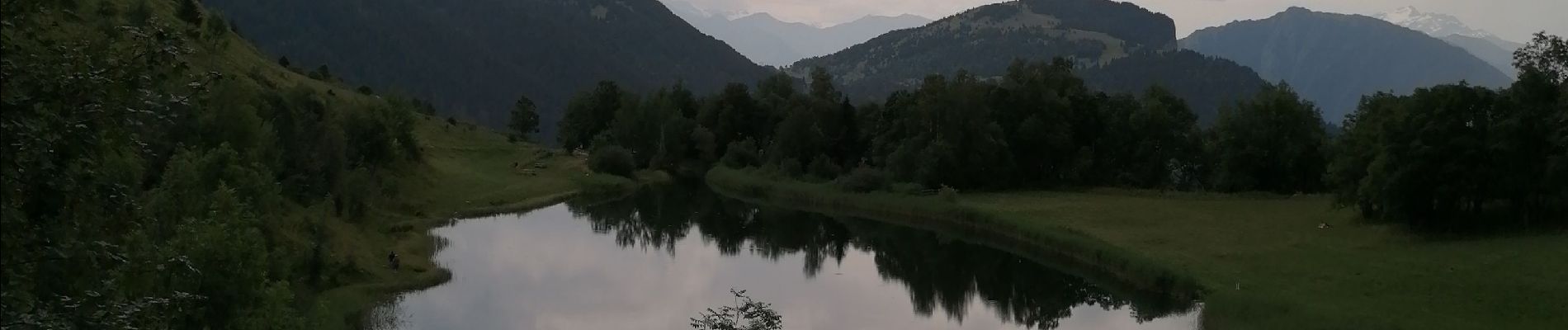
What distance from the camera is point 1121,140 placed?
267 ft

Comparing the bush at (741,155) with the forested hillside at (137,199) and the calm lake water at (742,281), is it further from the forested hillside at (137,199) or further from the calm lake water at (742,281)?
the forested hillside at (137,199)

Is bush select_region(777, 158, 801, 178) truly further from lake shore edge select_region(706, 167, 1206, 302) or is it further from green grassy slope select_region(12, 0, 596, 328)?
green grassy slope select_region(12, 0, 596, 328)

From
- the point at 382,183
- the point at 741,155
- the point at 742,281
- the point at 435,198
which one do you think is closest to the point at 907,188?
the point at 742,281

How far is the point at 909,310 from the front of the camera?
132 ft

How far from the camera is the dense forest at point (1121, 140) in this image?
4403 centimetres

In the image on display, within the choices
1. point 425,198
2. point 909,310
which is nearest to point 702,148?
point 425,198

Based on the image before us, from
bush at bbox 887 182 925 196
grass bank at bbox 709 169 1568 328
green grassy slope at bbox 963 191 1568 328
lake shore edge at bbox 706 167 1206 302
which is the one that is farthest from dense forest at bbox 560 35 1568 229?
green grassy slope at bbox 963 191 1568 328

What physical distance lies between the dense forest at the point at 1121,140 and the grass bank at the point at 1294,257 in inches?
131

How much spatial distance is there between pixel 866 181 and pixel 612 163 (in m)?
28.9

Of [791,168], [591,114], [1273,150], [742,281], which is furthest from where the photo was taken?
[591,114]

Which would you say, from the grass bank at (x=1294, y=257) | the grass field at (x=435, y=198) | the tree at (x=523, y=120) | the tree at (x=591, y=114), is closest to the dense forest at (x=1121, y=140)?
the grass bank at (x=1294, y=257)

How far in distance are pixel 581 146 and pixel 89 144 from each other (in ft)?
378

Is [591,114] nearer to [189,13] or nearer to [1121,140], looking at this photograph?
[189,13]

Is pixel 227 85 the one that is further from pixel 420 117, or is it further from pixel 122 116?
pixel 420 117
